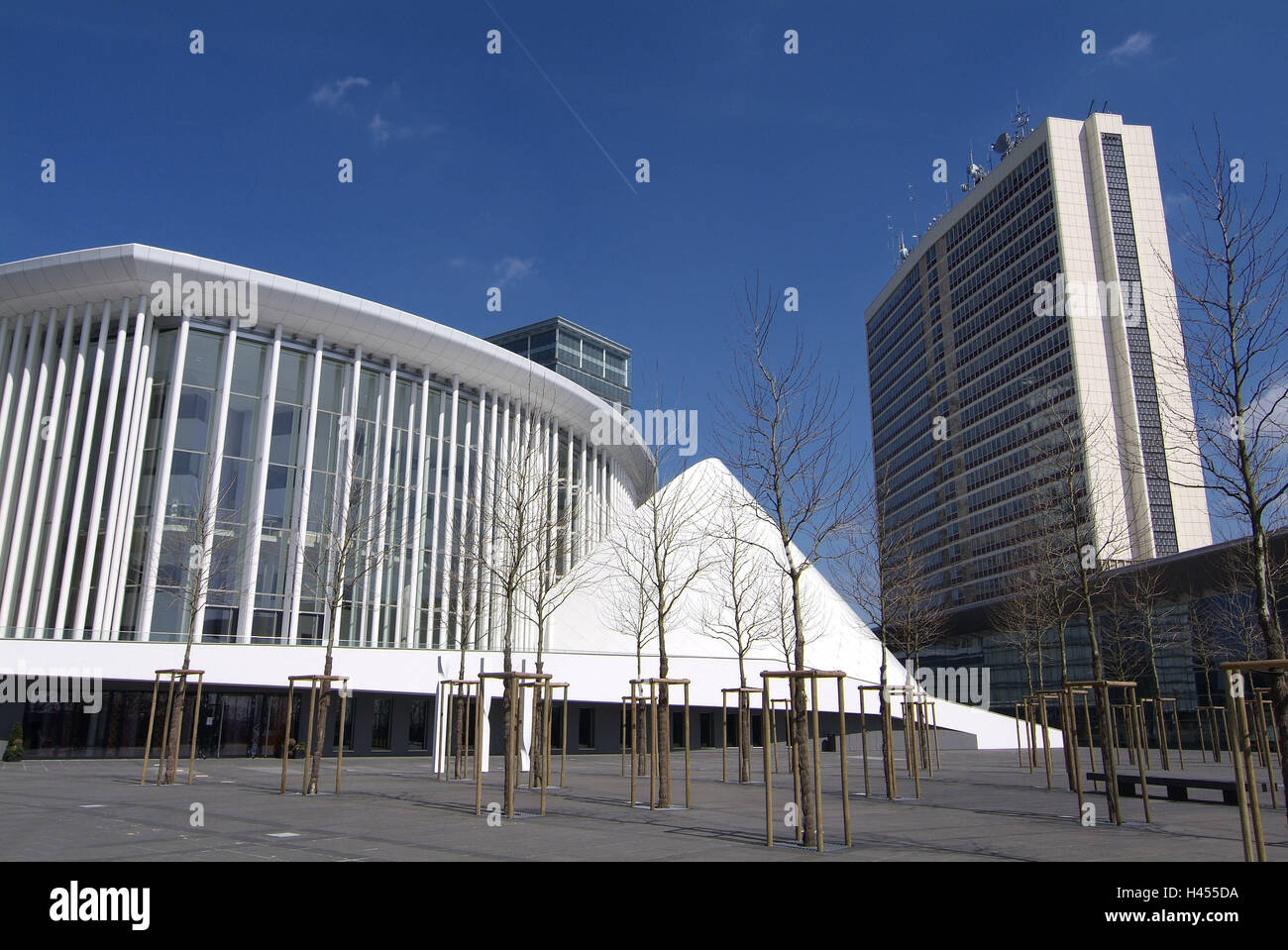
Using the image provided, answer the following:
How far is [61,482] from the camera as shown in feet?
111

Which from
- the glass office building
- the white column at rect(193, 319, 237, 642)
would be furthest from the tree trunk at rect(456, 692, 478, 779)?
the glass office building

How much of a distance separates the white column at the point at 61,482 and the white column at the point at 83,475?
1.17 feet

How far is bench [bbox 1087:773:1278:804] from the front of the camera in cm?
1510

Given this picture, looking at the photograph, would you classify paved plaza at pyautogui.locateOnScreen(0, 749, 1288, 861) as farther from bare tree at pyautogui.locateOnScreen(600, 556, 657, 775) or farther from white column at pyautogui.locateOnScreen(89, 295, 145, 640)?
bare tree at pyautogui.locateOnScreen(600, 556, 657, 775)

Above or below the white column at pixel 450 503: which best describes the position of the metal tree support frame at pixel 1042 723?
below

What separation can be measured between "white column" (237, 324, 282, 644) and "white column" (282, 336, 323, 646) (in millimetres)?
1278

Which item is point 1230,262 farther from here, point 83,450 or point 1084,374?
point 1084,374

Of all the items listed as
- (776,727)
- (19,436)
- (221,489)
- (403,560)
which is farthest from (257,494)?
(776,727)

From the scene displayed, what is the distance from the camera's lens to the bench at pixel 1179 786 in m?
15.1

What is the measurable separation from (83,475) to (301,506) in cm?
767

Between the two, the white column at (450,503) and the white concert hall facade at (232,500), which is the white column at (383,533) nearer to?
the white concert hall facade at (232,500)

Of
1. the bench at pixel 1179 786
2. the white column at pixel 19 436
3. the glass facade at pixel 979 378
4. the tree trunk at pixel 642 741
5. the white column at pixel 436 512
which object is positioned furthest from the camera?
the glass facade at pixel 979 378

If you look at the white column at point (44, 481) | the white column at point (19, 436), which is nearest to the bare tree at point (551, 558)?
the white column at point (44, 481)
